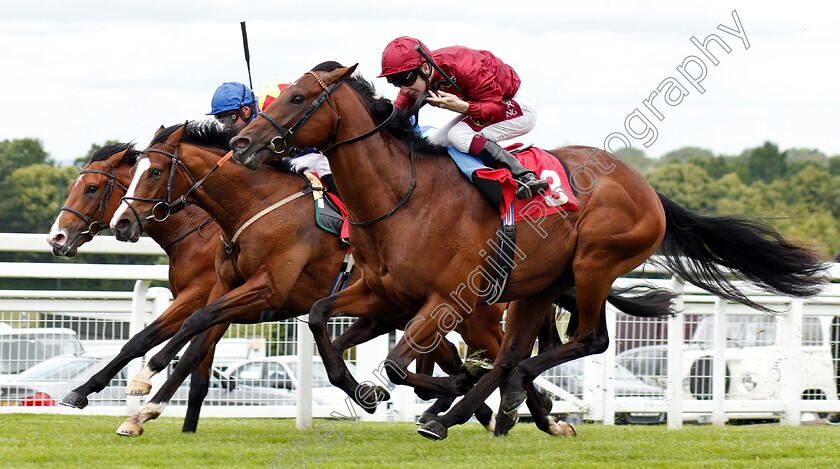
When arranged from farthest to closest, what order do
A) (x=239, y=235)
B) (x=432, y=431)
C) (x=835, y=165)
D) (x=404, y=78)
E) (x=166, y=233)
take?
1. (x=835, y=165)
2. (x=166, y=233)
3. (x=239, y=235)
4. (x=404, y=78)
5. (x=432, y=431)

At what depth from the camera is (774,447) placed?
5.09m

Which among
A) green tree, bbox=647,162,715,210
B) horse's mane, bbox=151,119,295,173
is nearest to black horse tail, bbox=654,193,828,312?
horse's mane, bbox=151,119,295,173

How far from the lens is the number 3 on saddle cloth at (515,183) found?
16.1 ft

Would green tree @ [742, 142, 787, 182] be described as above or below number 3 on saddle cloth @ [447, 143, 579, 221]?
above

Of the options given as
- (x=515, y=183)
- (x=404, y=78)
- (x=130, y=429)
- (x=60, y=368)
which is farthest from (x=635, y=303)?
(x=60, y=368)

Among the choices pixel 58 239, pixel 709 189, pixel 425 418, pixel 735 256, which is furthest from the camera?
pixel 709 189

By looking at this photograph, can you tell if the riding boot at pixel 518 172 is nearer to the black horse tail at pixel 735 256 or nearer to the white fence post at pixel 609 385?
the black horse tail at pixel 735 256

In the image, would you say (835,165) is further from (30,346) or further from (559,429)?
(30,346)

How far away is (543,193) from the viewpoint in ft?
16.5

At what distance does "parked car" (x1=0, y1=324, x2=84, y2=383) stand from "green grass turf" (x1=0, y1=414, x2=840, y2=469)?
0.47 m

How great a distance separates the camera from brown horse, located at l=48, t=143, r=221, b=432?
234 inches

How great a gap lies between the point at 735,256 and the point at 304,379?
2.90 metres

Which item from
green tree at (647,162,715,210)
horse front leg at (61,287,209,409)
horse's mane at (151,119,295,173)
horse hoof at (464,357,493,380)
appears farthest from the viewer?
green tree at (647,162,715,210)

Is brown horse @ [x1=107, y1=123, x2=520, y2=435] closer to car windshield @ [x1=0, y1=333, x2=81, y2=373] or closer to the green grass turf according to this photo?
the green grass turf
